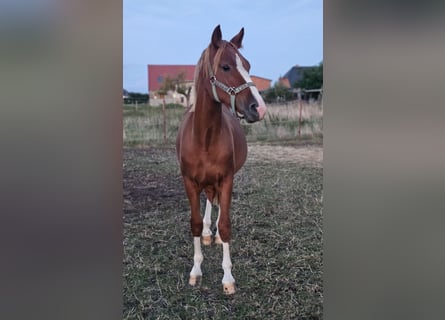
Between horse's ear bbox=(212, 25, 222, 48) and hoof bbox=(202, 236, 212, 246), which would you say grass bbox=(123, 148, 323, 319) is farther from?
horse's ear bbox=(212, 25, 222, 48)

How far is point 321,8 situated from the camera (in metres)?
1.61

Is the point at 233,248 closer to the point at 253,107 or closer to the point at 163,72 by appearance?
the point at 253,107

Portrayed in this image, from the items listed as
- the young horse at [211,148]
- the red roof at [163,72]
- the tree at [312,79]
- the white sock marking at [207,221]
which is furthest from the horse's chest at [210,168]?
the tree at [312,79]

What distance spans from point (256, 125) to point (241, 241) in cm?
55

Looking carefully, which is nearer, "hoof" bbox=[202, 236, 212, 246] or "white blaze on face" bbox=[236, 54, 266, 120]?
"white blaze on face" bbox=[236, 54, 266, 120]

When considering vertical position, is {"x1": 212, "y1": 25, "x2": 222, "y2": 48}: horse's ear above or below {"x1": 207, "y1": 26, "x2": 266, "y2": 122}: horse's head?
above

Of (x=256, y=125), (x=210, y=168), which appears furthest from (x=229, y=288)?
(x=256, y=125)

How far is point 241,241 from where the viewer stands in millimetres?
1678

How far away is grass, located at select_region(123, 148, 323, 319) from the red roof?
307mm

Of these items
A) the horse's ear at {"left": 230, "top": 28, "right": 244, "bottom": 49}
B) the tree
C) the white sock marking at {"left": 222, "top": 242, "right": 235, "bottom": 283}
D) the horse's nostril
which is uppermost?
the horse's ear at {"left": 230, "top": 28, "right": 244, "bottom": 49}

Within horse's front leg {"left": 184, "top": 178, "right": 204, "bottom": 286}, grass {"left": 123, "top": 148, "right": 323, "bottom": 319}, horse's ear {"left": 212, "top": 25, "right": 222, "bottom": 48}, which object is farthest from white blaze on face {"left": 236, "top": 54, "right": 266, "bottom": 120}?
horse's front leg {"left": 184, "top": 178, "right": 204, "bottom": 286}

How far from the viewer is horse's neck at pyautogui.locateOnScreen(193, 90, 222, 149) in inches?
64.0

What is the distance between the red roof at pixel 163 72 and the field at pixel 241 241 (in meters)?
0.28

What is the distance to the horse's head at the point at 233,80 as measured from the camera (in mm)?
1493
